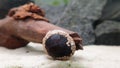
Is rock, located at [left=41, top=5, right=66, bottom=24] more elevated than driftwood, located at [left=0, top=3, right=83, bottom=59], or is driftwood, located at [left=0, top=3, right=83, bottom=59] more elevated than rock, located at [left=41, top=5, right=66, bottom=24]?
rock, located at [left=41, top=5, right=66, bottom=24]

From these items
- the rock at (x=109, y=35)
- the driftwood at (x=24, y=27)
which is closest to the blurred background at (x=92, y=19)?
→ the rock at (x=109, y=35)

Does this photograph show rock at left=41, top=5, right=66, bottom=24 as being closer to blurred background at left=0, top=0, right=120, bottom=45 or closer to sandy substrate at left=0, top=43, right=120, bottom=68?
blurred background at left=0, top=0, right=120, bottom=45

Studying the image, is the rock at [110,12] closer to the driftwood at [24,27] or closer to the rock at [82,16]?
the rock at [82,16]

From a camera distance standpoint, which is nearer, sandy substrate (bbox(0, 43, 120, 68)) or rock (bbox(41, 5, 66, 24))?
sandy substrate (bbox(0, 43, 120, 68))

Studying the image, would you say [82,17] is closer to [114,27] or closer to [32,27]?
[114,27]

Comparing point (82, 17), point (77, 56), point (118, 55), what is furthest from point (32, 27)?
point (82, 17)

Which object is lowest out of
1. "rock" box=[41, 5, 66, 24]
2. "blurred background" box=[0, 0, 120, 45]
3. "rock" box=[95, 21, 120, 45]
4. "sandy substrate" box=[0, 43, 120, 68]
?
"sandy substrate" box=[0, 43, 120, 68]

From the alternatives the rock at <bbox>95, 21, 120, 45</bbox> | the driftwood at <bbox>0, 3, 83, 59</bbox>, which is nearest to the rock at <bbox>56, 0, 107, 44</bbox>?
the rock at <bbox>95, 21, 120, 45</bbox>

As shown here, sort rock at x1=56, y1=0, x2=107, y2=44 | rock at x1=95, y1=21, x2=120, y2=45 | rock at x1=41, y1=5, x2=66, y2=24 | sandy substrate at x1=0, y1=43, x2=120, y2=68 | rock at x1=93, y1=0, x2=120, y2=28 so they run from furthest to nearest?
rock at x1=41, y1=5, x2=66, y2=24 < rock at x1=93, y1=0, x2=120, y2=28 < rock at x1=56, y1=0, x2=107, y2=44 < rock at x1=95, y1=21, x2=120, y2=45 < sandy substrate at x1=0, y1=43, x2=120, y2=68

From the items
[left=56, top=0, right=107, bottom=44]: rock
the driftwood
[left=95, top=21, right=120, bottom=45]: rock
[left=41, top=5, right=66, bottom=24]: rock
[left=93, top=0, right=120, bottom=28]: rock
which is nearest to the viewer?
the driftwood
